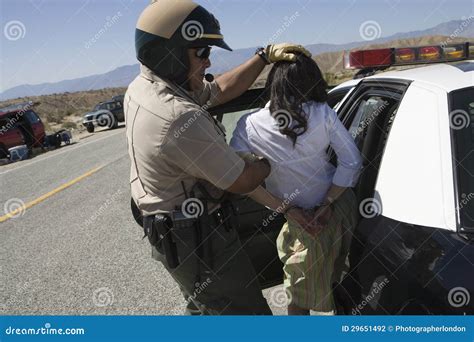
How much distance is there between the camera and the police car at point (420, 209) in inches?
62.8

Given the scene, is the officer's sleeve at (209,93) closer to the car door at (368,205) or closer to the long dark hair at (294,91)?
the long dark hair at (294,91)

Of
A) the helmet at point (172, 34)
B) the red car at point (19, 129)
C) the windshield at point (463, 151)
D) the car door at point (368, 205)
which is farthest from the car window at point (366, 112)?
the red car at point (19, 129)

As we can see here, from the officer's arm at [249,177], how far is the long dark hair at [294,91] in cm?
23

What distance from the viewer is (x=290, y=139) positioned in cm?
218

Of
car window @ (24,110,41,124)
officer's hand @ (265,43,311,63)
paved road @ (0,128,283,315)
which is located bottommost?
car window @ (24,110,41,124)

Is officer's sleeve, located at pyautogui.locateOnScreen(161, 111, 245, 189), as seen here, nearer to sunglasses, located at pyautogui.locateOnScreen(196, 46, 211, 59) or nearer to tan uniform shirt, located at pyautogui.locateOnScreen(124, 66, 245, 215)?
tan uniform shirt, located at pyautogui.locateOnScreen(124, 66, 245, 215)

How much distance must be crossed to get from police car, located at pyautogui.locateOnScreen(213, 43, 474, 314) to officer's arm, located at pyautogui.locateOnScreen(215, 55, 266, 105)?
761 millimetres

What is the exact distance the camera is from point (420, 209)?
5.75ft

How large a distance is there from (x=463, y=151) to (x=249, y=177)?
0.85 meters

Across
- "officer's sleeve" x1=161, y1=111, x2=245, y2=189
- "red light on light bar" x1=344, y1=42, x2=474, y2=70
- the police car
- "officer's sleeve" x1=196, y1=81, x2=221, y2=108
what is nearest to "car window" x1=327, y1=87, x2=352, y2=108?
"red light on light bar" x1=344, y1=42, x2=474, y2=70

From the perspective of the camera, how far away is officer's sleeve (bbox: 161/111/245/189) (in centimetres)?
185

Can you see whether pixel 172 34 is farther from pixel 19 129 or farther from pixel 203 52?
pixel 19 129

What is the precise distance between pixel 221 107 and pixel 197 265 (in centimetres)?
101

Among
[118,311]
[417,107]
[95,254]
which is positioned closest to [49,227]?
[95,254]
